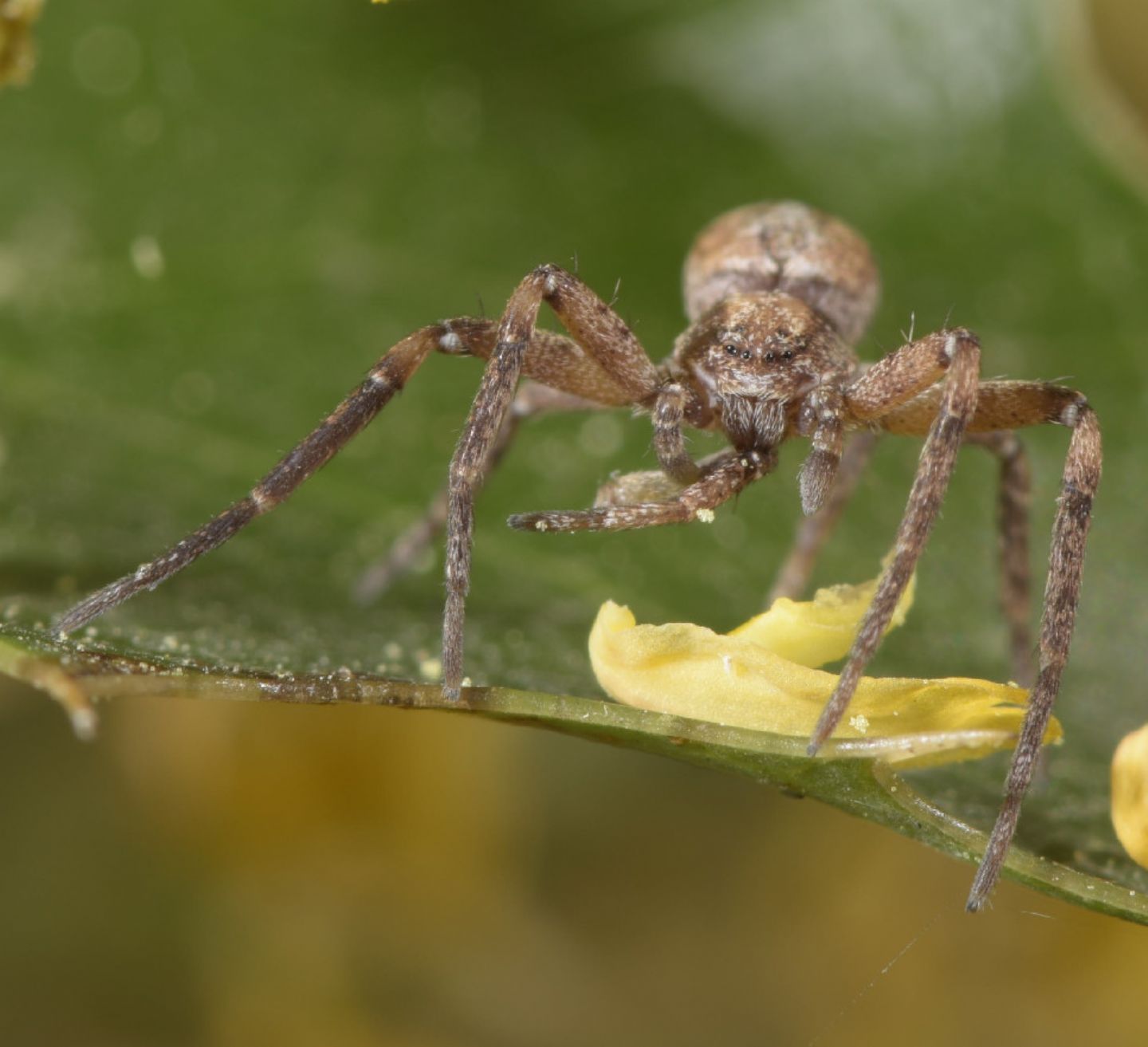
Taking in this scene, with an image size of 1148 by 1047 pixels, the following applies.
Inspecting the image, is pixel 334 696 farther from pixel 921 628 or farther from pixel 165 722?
pixel 921 628

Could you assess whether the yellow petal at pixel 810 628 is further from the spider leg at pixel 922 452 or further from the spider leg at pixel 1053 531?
the spider leg at pixel 1053 531

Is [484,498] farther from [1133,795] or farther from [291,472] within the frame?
[1133,795]

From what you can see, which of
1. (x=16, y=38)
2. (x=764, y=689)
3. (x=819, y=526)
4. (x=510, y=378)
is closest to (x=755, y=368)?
(x=819, y=526)

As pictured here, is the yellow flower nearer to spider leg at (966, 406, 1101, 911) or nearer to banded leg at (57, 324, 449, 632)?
spider leg at (966, 406, 1101, 911)

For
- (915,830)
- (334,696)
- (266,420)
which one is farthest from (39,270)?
(915,830)

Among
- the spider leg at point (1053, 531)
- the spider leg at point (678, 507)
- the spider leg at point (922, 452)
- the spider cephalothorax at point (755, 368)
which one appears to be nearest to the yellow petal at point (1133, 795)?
the spider leg at point (1053, 531)

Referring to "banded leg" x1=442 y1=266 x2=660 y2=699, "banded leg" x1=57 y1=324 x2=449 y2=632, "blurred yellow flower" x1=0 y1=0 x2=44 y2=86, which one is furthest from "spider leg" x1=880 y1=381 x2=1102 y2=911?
"blurred yellow flower" x1=0 y1=0 x2=44 y2=86
